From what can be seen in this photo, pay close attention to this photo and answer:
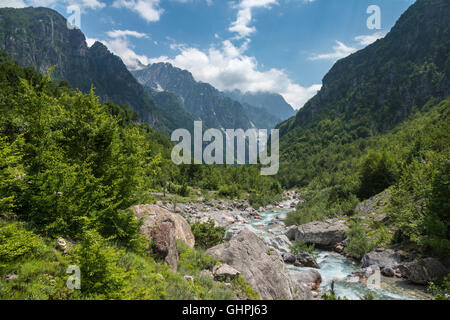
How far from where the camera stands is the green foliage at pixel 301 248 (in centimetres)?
2310

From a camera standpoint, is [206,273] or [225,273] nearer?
[225,273]

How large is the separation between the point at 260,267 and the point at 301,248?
13.9 m

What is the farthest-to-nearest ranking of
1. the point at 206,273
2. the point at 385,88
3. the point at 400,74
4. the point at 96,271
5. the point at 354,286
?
the point at 385,88 → the point at 400,74 → the point at 354,286 → the point at 206,273 → the point at 96,271

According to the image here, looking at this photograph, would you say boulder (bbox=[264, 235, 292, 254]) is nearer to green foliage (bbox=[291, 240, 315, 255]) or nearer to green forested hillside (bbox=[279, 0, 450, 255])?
green foliage (bbox=[291, 240, 315, 255])

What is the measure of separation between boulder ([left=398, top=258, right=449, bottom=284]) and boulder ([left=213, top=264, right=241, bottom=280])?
519 inches

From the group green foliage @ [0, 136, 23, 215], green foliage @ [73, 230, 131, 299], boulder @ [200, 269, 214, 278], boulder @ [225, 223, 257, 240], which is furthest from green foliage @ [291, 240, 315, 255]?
green foliage @ [0, 136, 23, 215]

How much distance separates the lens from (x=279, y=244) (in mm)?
24281

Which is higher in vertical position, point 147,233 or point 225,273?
point 147,233

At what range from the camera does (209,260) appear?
11883 millimetres

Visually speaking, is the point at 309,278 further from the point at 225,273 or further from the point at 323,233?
the point at 323,233

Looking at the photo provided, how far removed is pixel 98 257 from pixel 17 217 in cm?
487

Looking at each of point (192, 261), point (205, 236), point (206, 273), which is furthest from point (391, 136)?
point (206, 273)

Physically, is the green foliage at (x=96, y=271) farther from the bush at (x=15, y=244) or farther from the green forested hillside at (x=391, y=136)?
the green forested hillside at (x=391, y=136)

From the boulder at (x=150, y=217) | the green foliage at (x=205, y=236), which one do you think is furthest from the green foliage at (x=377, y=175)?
the boulder at (x=150, y=217)
